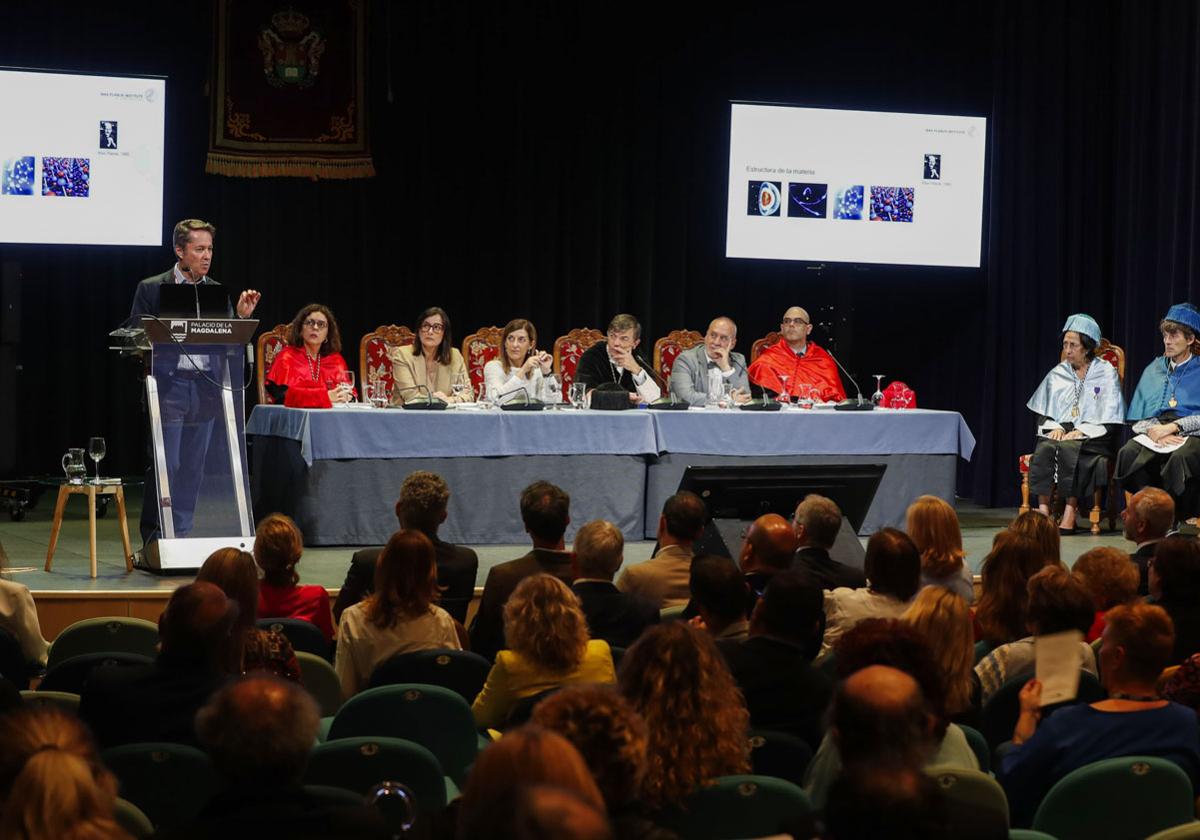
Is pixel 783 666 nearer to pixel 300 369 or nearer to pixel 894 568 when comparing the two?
pixel 894 568

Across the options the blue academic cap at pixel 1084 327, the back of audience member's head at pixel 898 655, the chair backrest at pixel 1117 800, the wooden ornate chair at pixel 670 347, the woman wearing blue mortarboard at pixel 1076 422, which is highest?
the blue academic cap at pixel 1084 327

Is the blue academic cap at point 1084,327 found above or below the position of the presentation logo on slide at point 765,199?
below

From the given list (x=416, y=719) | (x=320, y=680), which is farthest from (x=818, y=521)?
(x=416, y=719)

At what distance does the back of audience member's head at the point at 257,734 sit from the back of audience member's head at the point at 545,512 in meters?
2.37

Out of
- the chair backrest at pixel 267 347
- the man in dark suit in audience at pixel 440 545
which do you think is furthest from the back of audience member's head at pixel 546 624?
the chair backrest at pixel 267 347

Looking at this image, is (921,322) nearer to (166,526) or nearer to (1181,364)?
(1181,364)

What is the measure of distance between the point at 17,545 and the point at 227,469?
70.6 inches

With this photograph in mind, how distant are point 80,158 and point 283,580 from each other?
4.93m

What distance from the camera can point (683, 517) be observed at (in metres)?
4.77

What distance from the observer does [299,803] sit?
7.11ft

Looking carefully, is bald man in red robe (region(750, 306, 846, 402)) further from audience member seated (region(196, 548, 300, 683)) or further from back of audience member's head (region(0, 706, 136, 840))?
back of audience member's head (region(0, 706, 136, 840))

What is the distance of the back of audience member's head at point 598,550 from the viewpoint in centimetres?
409

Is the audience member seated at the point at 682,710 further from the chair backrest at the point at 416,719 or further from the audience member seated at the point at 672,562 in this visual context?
the audience member seated at the point at 672,562

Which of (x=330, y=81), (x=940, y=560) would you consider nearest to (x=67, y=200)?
(x=330, y=81)
